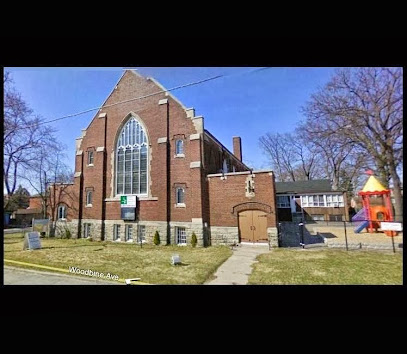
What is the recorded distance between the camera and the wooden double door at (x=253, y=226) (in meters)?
8.97

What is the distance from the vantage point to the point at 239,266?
6.01m

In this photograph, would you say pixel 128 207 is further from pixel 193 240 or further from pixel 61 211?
pixel 61 211

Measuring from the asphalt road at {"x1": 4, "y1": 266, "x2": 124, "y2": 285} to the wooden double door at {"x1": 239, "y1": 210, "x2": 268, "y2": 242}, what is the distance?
5943 millimetres

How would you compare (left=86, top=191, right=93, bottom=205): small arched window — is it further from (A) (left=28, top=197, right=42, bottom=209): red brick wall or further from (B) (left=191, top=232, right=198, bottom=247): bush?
Answer: (B) (left=191, top=232, right=198, bottom=247): bush

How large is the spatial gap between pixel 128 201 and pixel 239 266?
22.8 ft

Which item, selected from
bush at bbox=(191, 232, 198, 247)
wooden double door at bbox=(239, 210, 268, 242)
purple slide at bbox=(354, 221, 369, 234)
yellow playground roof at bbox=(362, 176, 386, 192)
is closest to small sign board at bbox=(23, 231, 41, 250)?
bush at bbox=(191, 232, 198, 247)

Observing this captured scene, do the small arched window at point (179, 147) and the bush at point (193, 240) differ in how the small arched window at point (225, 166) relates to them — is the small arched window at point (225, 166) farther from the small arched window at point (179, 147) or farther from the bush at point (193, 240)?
the bush at point (193, 240)

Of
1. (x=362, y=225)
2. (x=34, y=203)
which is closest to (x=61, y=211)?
(x=34, y=203)

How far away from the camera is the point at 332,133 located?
7621 mm

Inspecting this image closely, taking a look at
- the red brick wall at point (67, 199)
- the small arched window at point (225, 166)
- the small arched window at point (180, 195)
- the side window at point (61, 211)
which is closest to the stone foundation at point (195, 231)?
the small arched window at point (180, 195)

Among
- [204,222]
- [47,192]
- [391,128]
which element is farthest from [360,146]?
[47,192]

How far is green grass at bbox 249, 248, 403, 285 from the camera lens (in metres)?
4.68

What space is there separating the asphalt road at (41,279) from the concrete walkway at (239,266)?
227cm

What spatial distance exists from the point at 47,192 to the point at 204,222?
10.5 metres
